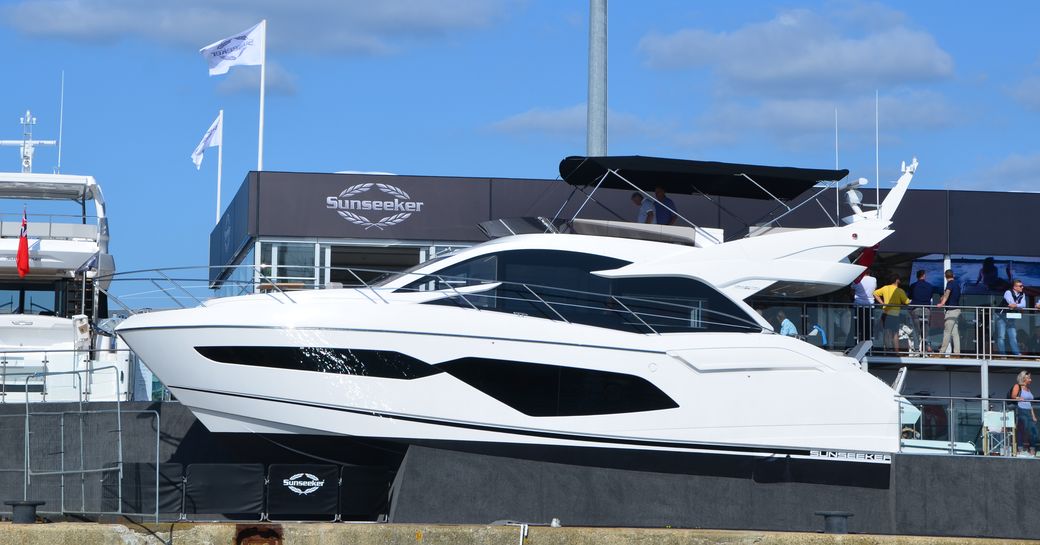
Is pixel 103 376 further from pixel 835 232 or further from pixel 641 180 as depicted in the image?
pixel 835 232

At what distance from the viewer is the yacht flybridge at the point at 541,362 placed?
44.9 feet

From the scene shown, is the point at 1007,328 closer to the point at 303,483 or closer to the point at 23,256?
the point at 303,483

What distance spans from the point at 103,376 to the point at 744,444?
8.06 metres

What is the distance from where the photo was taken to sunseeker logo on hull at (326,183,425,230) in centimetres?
1895

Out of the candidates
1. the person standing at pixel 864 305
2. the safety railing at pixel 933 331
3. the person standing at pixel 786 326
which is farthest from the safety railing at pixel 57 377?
the person standing at pixel 864 305

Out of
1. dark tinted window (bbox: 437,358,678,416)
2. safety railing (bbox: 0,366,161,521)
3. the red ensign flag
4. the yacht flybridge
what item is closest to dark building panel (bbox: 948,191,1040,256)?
the yacht flybridge

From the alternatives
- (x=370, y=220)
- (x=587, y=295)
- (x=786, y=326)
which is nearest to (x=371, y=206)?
(x=370, y=220)

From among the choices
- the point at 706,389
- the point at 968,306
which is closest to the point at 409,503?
the point at 706,389

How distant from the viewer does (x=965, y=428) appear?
48.8 feet

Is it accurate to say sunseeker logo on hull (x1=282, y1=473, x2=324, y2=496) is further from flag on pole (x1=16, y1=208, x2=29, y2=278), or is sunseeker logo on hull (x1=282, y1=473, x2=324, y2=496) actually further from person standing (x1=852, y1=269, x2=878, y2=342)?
person standing (x1=852, y1=269, x2=878, y2=342)

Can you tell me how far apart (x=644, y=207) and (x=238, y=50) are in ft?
32.1

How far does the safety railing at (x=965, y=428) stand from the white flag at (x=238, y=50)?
13370 mm

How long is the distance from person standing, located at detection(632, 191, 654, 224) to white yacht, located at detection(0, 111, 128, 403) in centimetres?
675

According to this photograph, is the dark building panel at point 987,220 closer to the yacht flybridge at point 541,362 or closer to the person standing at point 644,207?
the person standing at point 644,207
